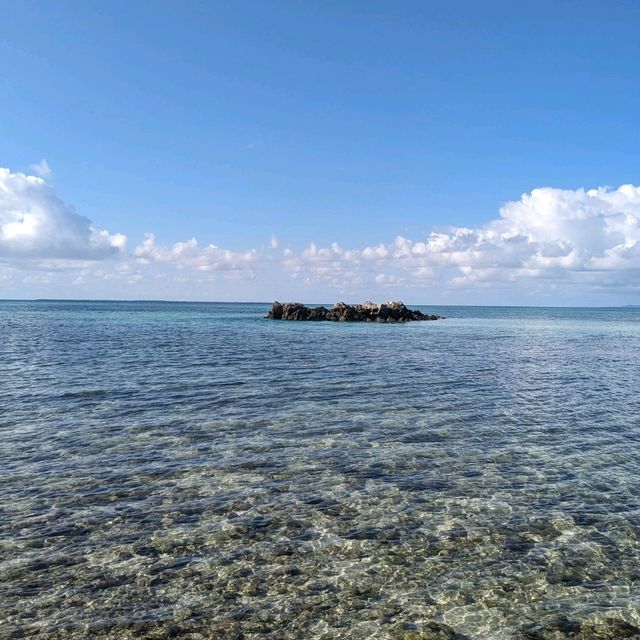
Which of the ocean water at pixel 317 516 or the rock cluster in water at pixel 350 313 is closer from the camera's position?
the ocean water at pixel 317 516

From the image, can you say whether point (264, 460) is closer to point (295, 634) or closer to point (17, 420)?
point (295, 634)

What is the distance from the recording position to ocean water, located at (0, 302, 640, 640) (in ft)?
28.3

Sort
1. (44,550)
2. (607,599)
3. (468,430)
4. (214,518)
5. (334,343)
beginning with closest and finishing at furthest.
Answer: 1. (607,599)
2. (44,550)
3. (214,518)
4. (468,430)
5. (334,343)

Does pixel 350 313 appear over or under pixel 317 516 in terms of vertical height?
over

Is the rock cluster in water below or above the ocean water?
above

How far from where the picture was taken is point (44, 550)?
10.5 metres

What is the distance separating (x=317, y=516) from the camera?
1230 centimetres

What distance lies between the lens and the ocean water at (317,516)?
8633mm

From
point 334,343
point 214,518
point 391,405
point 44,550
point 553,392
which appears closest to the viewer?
point 44,550

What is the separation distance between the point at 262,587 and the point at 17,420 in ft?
54.6

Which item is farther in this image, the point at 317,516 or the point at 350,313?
the point at 350,313

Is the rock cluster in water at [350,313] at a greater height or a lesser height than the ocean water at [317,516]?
greater

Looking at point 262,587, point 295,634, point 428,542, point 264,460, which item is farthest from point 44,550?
point 428,542

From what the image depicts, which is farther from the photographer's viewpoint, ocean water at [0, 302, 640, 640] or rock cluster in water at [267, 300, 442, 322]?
rock cluster in water at [267, 300, 442, 322]
